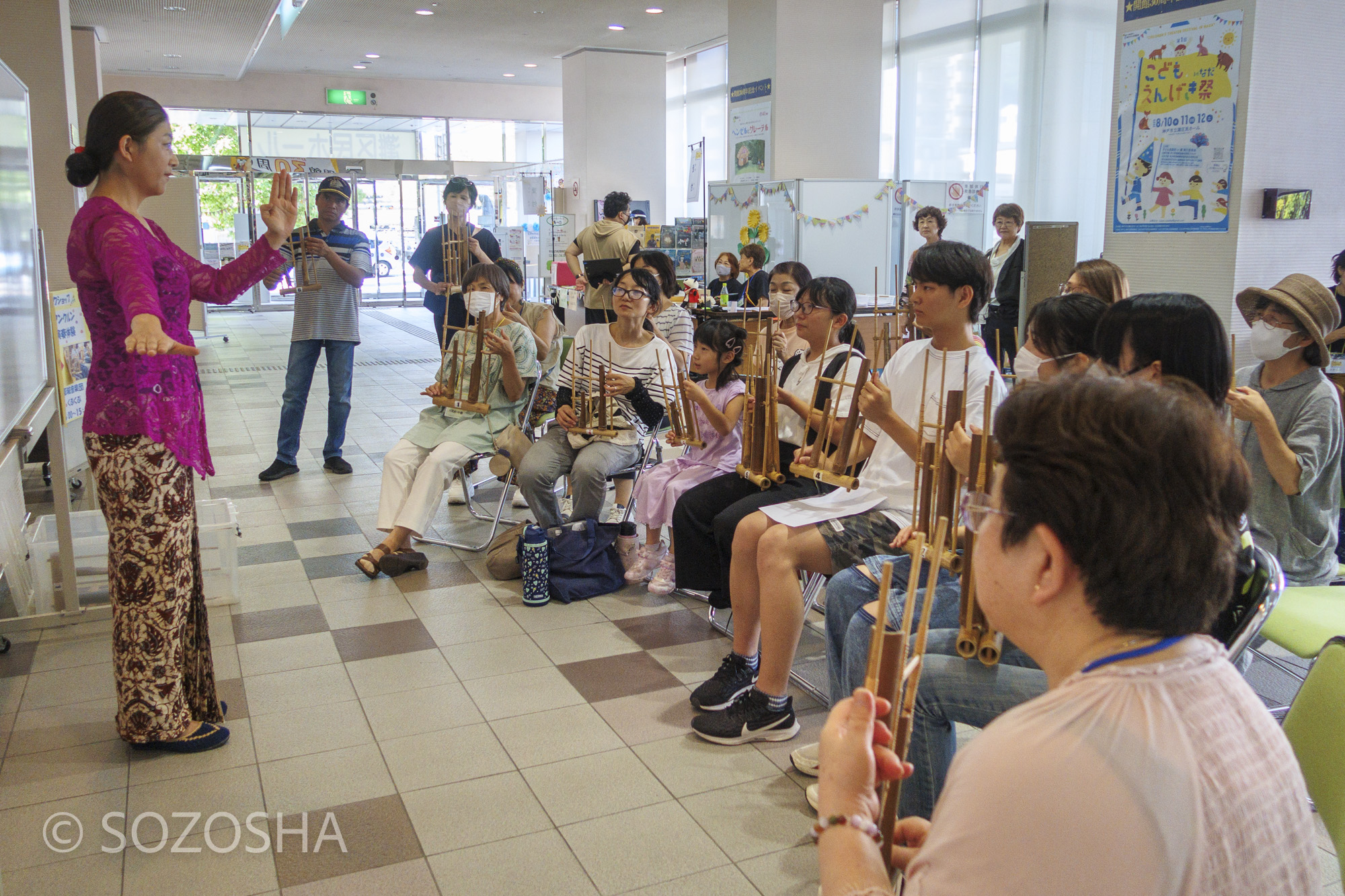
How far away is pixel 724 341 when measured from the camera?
12.0ft

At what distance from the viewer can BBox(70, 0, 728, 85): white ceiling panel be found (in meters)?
9.98

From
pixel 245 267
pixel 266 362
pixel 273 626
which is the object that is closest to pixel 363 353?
pixel 266 362

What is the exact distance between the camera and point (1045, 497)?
0.92 meters

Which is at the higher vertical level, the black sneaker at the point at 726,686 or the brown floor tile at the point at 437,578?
the black sneaker at the point at 726,686

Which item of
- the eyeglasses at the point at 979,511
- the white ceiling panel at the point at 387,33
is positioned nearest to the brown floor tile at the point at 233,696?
the eyeglasses at the point at 979,511

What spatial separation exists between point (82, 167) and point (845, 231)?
19.8 feet

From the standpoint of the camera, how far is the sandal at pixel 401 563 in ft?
13.1

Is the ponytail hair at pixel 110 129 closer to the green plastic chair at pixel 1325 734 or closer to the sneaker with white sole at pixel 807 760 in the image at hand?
the sneaker with white sole at pixel 807 760

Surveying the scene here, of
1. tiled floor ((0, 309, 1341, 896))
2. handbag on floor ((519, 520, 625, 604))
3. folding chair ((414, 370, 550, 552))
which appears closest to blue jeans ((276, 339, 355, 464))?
folding chair ((414, 370, 550, 552))

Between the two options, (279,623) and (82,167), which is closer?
(82,167)

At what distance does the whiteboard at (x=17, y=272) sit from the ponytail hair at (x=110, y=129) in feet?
2.71

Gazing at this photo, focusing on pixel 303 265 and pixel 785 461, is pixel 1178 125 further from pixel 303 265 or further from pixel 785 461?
pixel 303 265

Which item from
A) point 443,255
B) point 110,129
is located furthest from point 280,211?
point 443,255

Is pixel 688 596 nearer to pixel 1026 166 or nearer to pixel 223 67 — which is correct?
pixel 1026 166
